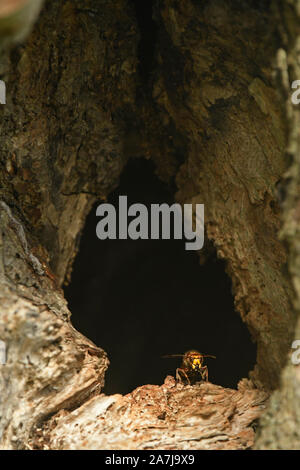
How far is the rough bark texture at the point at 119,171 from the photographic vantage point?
6.24ft

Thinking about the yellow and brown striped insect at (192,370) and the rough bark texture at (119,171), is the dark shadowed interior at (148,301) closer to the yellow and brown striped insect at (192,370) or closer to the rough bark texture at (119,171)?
the rough bark texture at (119,171)

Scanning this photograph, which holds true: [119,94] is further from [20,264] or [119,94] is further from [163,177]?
[20,264]

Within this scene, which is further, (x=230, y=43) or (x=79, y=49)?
(x=79, y=49)

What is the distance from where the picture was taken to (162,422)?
215cm

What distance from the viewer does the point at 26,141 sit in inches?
94.7

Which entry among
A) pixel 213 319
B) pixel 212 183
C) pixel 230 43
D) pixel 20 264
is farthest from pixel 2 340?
pixel 213 319

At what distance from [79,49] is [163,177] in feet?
3.77

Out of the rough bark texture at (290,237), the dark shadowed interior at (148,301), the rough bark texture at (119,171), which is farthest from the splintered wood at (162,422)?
the dark shadowed interior at (148,301)

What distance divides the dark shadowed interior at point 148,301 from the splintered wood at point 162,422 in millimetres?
1220

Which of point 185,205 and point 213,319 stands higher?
point 185,205

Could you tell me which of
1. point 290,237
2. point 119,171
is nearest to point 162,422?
point 290,237

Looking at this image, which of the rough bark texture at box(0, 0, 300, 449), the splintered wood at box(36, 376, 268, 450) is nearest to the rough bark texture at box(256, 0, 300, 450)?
the rough bark texture at box(0, 0, 300, 449)

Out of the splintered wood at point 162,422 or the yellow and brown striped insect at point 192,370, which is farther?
the yellow and brown striped insect at point 192,370

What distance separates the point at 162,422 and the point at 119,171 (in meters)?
1.76
